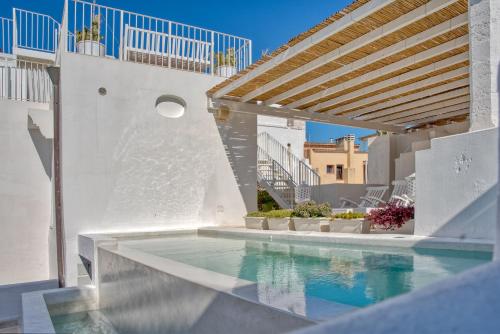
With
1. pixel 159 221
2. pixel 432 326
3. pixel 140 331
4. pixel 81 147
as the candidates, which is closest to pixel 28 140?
pixel 81 147

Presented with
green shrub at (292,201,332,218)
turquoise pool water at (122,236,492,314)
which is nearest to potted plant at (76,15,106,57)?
turquoise pool water at (122,236,492,314)

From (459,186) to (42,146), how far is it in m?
10.2

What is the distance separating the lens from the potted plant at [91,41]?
990 centimetres

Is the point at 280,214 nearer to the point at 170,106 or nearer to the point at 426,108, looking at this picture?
the point at 170,106

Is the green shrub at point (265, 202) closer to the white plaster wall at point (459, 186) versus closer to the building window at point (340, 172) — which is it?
the white plaster wall at point (459, 186)

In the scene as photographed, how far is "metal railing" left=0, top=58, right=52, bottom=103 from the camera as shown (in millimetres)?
12016

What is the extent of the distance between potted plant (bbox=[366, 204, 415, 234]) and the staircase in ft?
17.7

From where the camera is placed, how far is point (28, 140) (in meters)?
11.6

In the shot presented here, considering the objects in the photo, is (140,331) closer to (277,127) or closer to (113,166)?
(113,166)

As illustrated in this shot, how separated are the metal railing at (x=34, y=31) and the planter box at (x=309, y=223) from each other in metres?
9.75

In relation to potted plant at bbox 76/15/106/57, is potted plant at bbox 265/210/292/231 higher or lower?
lower

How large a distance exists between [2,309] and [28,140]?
5.07 meters

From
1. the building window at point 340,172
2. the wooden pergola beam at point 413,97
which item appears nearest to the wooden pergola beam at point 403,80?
the wooden pergola beam at point 413,97

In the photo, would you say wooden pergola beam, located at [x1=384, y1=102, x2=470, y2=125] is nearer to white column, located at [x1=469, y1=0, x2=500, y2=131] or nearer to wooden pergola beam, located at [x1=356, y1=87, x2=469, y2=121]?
wooden pergola beam, located at [x1=356, y1=87, x2=469, y2=121]
